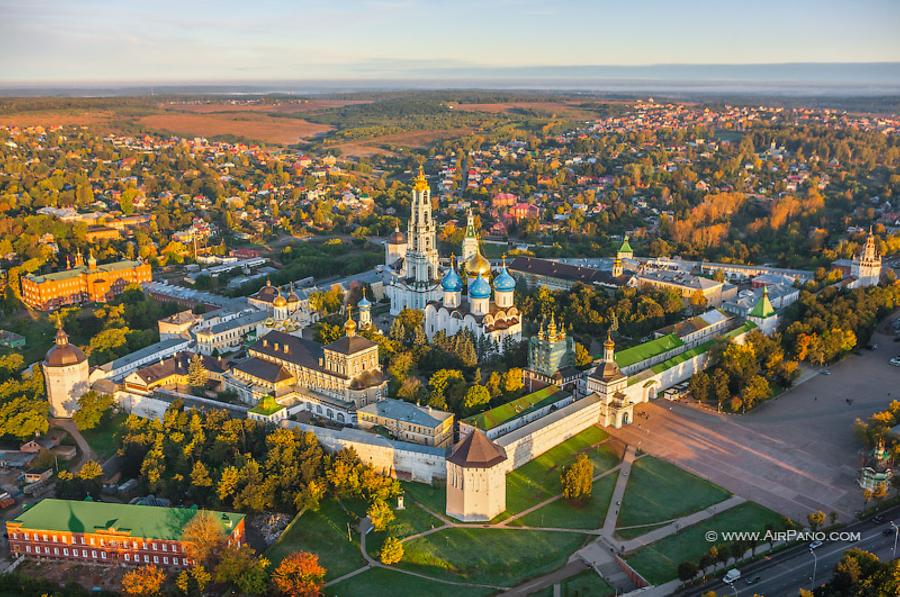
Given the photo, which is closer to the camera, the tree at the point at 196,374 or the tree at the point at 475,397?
the tree at the point at 475,397

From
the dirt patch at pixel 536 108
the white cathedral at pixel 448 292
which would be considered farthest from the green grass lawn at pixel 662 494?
the dirt patch at pixel 536 108

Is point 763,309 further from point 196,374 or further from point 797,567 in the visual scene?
point 196,374

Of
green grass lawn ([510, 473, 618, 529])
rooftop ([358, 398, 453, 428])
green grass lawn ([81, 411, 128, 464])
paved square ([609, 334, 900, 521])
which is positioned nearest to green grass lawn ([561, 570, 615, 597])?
green grass lawn ([510, 473, 618, 529])

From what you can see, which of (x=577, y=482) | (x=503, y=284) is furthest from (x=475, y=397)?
(x=503, y=284)

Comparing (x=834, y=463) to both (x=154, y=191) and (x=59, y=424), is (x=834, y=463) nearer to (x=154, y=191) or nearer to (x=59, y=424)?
(x=59, y=424)

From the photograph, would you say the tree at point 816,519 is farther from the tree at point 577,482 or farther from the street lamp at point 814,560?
the tree at point 577,482
